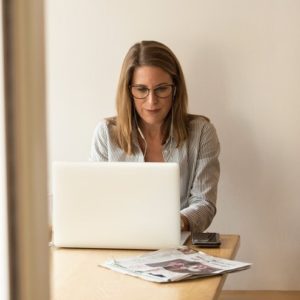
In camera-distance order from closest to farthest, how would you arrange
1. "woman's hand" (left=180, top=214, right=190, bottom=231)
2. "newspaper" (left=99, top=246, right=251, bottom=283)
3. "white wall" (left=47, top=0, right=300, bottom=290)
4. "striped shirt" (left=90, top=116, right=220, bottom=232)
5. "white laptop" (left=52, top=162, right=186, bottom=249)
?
"newspaper" (left=99, top=246, right=251, bottom=283)
"white laptop" (left=52, top=162, right=186, bottom=249)
"woman's hand" (left=180, top=214, right=190, bottom=231)
"striped shirt" (left=90, top=116, right=220, bottom=232)
"white wall" (left=47, top=0, right=300, bottom=290)

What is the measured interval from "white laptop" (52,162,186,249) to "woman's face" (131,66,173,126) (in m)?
0.71

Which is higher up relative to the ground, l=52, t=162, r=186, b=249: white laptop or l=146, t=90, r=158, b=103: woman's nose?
l=146, t=90, r=158, b=103: woman's nose

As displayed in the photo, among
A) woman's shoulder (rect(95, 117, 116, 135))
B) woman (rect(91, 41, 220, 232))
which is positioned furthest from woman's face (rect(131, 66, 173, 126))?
woman's shoulder (rect(95, 117, 116, 135))

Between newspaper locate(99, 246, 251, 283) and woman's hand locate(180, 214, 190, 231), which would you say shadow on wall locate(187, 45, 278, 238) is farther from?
newspaper locate(99, 246, 251, 283)

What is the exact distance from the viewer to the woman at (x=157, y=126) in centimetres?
232

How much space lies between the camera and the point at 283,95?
267 cm

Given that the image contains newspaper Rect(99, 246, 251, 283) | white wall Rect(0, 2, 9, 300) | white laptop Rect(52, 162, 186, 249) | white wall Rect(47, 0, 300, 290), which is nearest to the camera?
white wall Rect(0, 2, 9, 300)

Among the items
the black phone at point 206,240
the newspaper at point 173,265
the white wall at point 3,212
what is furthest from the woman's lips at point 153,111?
the white wall at point 3,212

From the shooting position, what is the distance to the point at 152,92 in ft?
7.75

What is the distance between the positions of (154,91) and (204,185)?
0.42 metres

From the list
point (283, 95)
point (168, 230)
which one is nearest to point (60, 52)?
point (283, 95)

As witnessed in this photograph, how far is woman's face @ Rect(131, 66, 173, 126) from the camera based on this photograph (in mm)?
2363

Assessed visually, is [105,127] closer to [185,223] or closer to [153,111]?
[153,111]

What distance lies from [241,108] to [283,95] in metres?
0.19
